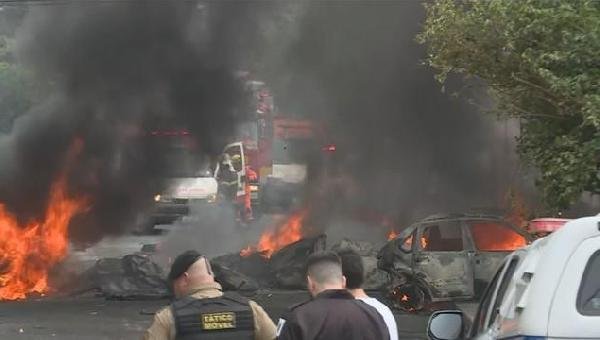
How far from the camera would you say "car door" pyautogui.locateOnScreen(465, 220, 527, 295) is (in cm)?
1088

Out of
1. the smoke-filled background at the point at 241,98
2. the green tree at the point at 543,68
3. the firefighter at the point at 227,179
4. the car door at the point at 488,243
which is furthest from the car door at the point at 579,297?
the firefighter at the point at 227,179

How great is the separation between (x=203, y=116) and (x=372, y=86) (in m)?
3.60

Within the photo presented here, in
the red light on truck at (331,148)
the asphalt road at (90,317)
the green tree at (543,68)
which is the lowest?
the asphalt road at (90,317)

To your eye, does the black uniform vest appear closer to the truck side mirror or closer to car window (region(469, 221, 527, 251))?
the truck side mirror

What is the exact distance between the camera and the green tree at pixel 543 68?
6797 mm

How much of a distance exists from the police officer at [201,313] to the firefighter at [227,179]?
14995mm

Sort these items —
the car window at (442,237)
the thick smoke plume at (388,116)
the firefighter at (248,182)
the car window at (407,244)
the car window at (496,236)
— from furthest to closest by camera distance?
the firefighter at (248,182) < the thick smoke plume at (388,116) < the car window at (496,236) < the car window at (407,244) < the car window at (442,237)

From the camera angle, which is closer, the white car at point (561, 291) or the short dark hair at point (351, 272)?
the white car at point (561, 291)

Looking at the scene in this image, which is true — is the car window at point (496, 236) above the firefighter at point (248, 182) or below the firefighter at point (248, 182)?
below

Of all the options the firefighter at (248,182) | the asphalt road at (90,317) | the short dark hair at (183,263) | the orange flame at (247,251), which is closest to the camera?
the short dark hair at (183,263)

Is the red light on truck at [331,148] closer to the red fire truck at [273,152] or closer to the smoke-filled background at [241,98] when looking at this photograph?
the red fire truck at [273,152]

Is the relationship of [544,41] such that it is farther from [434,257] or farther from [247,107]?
[247,107]

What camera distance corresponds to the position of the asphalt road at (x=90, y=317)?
381 inches

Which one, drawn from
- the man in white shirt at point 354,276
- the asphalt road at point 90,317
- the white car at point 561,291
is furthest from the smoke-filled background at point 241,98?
the white car at point 561,291
